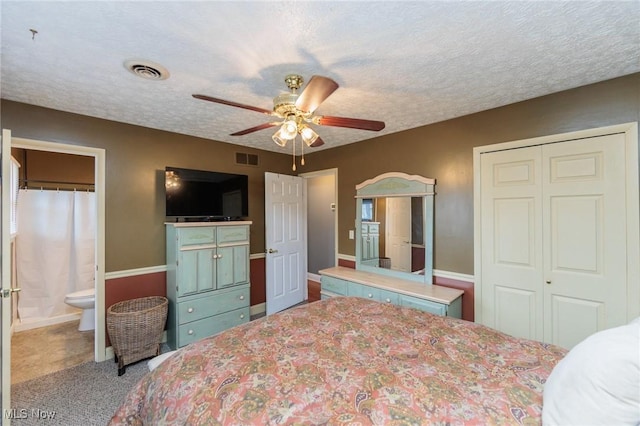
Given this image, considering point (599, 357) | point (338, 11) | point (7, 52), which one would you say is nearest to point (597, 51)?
point (338, 11)

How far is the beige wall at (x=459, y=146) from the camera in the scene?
1.98m

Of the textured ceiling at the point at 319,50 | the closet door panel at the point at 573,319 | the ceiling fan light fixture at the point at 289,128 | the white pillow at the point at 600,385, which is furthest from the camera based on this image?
the closet door panel at the point at 573,319

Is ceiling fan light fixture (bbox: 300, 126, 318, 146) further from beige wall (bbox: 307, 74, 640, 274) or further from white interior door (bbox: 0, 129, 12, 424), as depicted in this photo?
white interior door (bbox: 0, 129, 12, 424)

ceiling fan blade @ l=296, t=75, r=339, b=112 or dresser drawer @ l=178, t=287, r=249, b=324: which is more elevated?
ceiling fan blade @ l=296, t=75, r=339, b=112

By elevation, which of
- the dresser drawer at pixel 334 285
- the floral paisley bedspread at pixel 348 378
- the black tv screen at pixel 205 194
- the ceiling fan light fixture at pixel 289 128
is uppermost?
the ceiling fan light fixture at pixel 289 128

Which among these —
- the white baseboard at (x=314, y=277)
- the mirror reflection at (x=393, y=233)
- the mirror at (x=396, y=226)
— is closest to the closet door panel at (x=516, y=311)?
the mirror at (x=396, y=226)

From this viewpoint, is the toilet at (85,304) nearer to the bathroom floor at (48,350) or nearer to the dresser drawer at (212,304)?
the bathroom floor at (48,350)

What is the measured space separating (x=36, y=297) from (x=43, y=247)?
2.11 ft

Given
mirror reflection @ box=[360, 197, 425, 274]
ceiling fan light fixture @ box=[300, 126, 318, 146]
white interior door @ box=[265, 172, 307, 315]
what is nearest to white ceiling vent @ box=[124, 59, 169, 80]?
ceiling fan light fixture @ box=[300, 126, 318, 146]

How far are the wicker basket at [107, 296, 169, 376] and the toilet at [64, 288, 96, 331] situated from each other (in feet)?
2.59

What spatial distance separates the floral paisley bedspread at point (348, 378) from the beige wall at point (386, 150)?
1.46 m

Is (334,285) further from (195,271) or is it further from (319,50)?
(319,50)

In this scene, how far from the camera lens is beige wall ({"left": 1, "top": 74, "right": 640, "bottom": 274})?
6.84ft

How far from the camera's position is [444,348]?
1.44 meters
